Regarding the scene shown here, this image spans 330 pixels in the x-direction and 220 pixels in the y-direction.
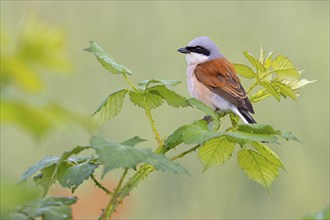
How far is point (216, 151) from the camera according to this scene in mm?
793

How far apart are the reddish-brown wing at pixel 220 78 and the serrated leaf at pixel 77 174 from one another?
52.6 inches

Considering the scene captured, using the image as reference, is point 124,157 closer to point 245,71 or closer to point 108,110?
point 108,110

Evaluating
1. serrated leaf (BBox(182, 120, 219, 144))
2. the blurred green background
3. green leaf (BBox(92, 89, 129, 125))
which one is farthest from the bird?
serrated leaf (BBox(182, 120, 219, 144))

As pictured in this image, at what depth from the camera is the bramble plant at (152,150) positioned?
0.57m

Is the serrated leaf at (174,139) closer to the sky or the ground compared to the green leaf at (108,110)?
closer to the ground

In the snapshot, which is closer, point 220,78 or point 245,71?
point 245,71

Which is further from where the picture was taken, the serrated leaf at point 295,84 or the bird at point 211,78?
the bird at point 211,78

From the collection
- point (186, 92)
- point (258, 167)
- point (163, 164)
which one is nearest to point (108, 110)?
point (258, 167)

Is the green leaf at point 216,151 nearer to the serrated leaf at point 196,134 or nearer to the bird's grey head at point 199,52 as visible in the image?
the serrated leaf at point 196,134

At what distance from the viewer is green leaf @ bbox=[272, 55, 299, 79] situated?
3.03 feet

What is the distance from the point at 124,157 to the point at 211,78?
169cm

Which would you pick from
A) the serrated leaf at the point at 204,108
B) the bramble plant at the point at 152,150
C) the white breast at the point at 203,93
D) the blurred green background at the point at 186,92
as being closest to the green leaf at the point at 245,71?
the bramble plant at the point at 152,150

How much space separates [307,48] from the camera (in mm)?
4926

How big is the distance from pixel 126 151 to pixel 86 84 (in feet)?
11.8
